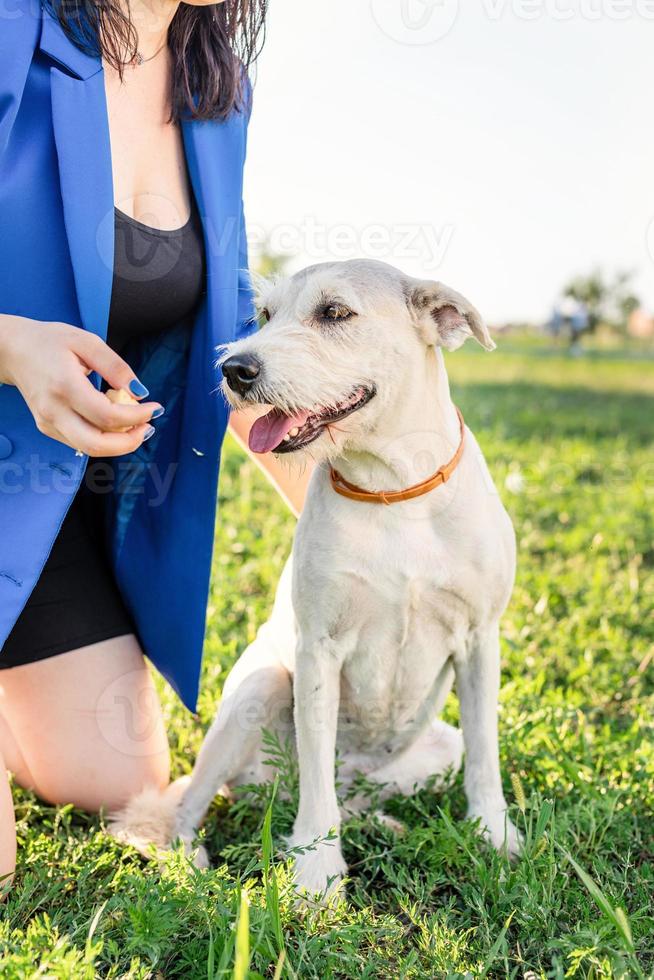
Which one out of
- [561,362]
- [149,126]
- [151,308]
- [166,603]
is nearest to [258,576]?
[166,603]

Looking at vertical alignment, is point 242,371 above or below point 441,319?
below

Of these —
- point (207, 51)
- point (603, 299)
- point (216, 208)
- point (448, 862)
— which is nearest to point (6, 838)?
point (448, 862)

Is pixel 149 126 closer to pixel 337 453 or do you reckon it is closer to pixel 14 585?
pixel 337 453

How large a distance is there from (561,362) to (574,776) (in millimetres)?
12571

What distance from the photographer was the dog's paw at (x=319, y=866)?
2475 millimetres

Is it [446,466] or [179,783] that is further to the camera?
[179,783]

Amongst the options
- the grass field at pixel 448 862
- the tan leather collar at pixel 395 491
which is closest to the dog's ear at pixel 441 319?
the tan leather collar at pixel 395 491

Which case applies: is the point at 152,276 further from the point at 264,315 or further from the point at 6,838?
the point at 6,838

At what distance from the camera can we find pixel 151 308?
2922 millimetres

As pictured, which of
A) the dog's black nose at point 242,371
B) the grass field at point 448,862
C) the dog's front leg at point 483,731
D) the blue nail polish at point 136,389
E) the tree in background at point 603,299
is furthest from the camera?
the tree in background at point 603,299

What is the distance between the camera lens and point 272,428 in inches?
99.7

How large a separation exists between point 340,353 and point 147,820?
149cm

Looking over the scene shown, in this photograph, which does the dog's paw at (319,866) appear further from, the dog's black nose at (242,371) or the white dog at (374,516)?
the dog's black nose at (242,371)

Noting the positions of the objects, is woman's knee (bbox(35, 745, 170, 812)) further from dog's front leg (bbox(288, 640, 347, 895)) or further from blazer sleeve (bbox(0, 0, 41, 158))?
blazer sleeve (bbox(0, 0, 41, 158))
